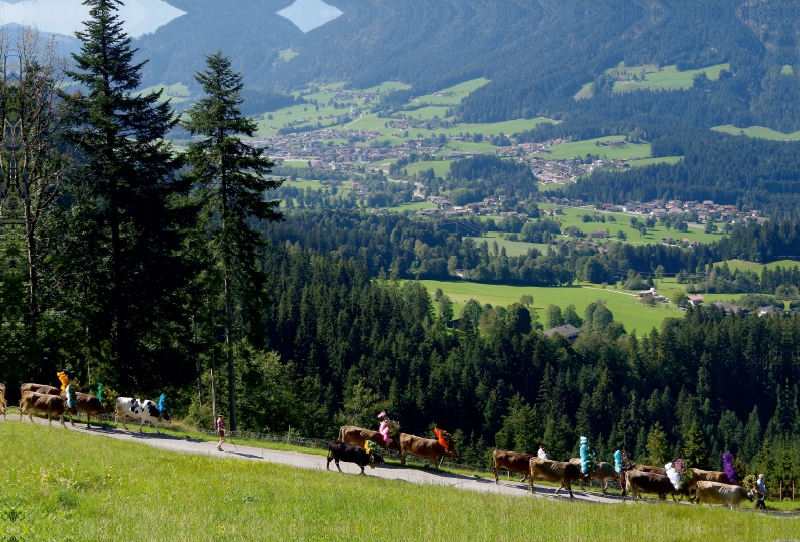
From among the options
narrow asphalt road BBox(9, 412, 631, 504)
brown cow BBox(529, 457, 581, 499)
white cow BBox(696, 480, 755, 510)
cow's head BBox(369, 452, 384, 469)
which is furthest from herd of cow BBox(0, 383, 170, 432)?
white cow BBox(696, 480, 755, 510)

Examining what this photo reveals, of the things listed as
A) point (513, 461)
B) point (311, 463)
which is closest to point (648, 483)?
point (513, 461)

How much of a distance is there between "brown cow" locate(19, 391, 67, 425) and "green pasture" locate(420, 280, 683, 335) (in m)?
120

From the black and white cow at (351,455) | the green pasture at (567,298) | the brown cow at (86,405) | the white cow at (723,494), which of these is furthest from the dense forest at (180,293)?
the green pasture at (567,298)

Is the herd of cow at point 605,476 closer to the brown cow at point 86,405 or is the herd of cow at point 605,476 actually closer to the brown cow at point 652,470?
the brown cow at point 652,470

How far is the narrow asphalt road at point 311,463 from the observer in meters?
26.0

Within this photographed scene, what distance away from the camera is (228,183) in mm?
37750

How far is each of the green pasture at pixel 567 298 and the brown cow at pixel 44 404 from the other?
393 feet

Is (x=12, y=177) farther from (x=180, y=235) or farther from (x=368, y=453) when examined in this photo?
(x=368, y=453)

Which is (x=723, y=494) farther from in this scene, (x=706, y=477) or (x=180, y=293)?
(x=180, y=293)

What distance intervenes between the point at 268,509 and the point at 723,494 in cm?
1577

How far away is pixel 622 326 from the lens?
477 feet

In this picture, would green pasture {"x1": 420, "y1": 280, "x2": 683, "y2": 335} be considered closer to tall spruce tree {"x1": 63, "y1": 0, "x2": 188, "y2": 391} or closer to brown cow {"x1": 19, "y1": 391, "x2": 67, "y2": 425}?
tall spruce tree {"x1": 63, "y1": 0, "x2": 188, "y2": 391}

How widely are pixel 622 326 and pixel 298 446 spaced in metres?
123

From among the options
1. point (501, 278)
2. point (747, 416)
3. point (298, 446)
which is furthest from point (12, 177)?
point (501, 278)
